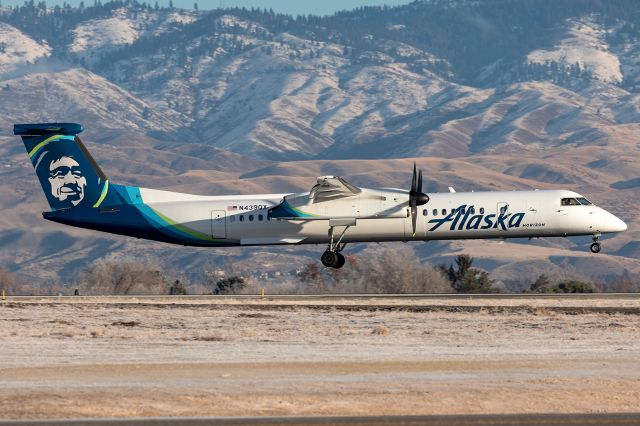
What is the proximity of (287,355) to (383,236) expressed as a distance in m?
24.0

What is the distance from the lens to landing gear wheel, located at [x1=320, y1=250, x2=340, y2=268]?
55156mm

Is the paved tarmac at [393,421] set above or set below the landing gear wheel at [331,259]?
above

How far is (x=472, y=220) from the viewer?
5425 cm

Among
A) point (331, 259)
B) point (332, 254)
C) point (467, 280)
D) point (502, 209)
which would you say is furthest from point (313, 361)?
point (467, 280)

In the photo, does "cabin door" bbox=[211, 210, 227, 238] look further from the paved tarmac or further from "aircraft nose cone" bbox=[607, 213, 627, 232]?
the paved tarmac

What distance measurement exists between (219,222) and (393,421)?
3451 centimetres

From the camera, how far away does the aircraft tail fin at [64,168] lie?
180 feet

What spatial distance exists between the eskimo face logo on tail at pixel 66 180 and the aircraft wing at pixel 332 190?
9990 mm

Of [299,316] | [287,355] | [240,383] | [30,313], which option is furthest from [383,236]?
[240,383]

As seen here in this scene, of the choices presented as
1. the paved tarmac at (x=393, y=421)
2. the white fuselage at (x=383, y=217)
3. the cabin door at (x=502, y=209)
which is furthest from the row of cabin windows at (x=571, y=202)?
the paved tarmac at (x=393, y=421)

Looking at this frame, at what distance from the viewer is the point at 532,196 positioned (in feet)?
181

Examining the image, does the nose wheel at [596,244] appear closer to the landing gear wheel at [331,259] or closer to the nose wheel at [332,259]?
the nose wheel at [332,259]

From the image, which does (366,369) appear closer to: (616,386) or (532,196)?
(616,386)

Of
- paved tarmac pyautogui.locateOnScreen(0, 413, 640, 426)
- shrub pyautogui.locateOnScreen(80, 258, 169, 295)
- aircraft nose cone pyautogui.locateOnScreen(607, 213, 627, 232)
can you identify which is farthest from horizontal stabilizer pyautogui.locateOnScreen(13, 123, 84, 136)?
paved tarmac pyautogui.locateOnScreen(0, 413, 640, 426)
